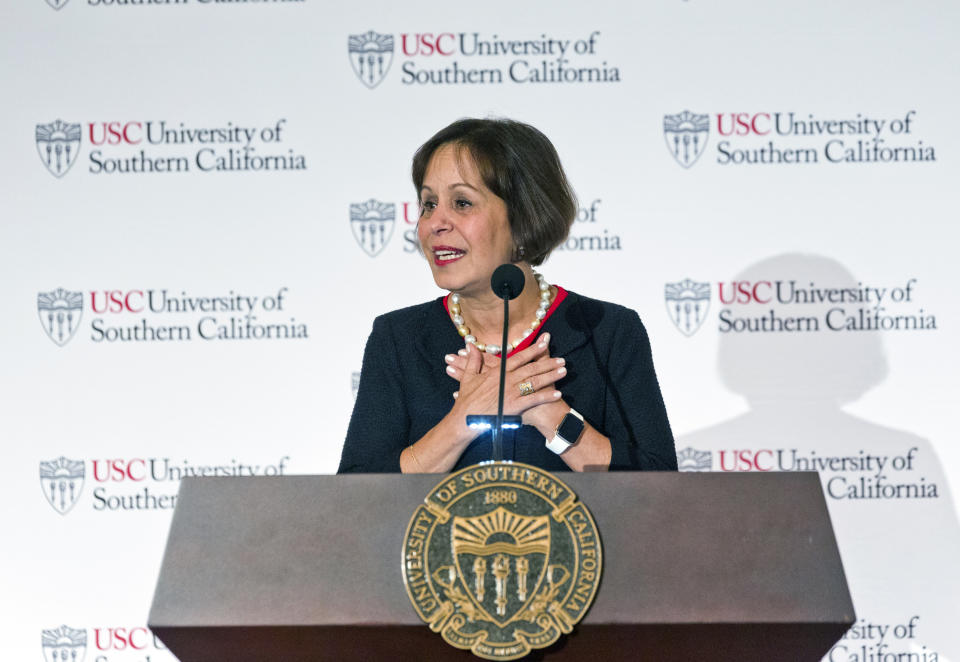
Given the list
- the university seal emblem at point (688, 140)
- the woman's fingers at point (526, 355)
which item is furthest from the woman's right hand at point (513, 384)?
the university seal emblem at point (688, 140)

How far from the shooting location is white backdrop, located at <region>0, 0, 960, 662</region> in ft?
11.3

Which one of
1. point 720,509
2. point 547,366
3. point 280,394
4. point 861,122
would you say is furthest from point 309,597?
point 861,122

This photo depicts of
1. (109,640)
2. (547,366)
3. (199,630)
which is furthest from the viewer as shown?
(109,640)

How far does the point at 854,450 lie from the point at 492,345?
1.71 meters

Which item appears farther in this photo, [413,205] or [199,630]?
[413,205]

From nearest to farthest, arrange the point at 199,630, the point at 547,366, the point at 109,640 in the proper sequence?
the point at 199,630 → the point at 547,366 → the point at 109,640

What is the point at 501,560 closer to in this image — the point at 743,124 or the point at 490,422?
the point at 490,422

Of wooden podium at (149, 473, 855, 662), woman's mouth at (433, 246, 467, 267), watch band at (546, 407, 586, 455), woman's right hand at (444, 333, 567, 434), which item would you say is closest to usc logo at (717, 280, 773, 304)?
woman's mouth at (433, 246, 467, 267)

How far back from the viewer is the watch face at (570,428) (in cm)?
189

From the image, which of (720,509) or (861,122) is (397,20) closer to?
(861,122)

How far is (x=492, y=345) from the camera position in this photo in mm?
2270

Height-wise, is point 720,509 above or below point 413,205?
below

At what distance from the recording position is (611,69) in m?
3.55

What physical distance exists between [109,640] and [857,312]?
2672 millimetres
